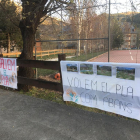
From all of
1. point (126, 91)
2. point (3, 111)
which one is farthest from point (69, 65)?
point (3, 111)

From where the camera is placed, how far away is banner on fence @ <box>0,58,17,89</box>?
512cm

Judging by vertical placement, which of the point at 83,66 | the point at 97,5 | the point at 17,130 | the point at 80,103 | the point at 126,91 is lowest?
the point at 17,130

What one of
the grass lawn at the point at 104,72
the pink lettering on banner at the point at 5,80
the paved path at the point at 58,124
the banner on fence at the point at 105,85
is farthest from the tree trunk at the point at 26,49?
the grass lawn at the point at 104,72

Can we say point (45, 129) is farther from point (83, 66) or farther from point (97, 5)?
point (97, 5)

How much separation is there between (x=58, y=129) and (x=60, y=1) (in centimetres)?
433

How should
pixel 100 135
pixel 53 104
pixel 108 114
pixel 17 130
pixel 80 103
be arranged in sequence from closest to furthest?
pixel 100 135
pixel 17 130
pixel 108 114
pixel 80 103
pixel 53 104

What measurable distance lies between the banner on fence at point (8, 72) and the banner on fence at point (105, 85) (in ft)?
7.06

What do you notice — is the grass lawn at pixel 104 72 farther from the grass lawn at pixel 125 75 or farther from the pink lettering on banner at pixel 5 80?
the pink lettering on banner at pixel 5 80

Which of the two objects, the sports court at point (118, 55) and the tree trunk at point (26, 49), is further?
the sports court at point (118, 55)

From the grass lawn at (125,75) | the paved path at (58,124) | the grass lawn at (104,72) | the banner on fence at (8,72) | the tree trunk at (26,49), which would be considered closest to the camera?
the paved path at (58,124)

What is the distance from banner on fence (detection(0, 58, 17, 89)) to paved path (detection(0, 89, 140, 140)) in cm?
121

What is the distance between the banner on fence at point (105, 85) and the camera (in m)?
2.95

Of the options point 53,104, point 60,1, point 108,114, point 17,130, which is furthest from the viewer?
point 60,1

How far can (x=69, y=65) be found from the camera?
152 inches
